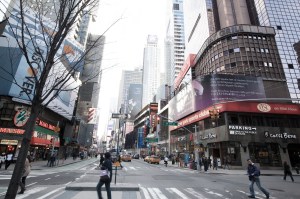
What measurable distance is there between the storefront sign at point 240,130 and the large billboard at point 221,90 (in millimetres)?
9545

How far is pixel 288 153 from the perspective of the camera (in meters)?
36.8

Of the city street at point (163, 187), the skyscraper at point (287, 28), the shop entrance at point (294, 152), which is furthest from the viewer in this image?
the skyscraper at point (287, 28)

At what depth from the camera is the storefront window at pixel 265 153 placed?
115 ft

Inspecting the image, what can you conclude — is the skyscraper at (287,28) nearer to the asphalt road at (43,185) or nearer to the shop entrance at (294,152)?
the shop entrance at (294,152)

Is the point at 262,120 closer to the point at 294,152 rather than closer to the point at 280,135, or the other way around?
the point at 280,135

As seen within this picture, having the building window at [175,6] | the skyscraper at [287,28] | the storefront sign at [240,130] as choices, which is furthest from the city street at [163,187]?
the building window at [175,6]

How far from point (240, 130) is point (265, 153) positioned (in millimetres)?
6027

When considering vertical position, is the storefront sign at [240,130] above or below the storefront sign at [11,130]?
above

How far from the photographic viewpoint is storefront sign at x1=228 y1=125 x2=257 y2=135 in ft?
113

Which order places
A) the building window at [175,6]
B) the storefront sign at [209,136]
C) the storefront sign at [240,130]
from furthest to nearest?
the building window at [175,6] → the storefront sign at [209,136] → the storefront sign at [240,130]

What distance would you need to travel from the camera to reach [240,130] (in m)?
34.8

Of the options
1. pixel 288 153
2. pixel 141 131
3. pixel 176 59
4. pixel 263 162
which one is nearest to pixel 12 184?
pixel 263 162

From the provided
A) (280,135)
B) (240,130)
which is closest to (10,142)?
(240,130)

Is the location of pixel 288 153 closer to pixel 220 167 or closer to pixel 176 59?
pixel 220 167
